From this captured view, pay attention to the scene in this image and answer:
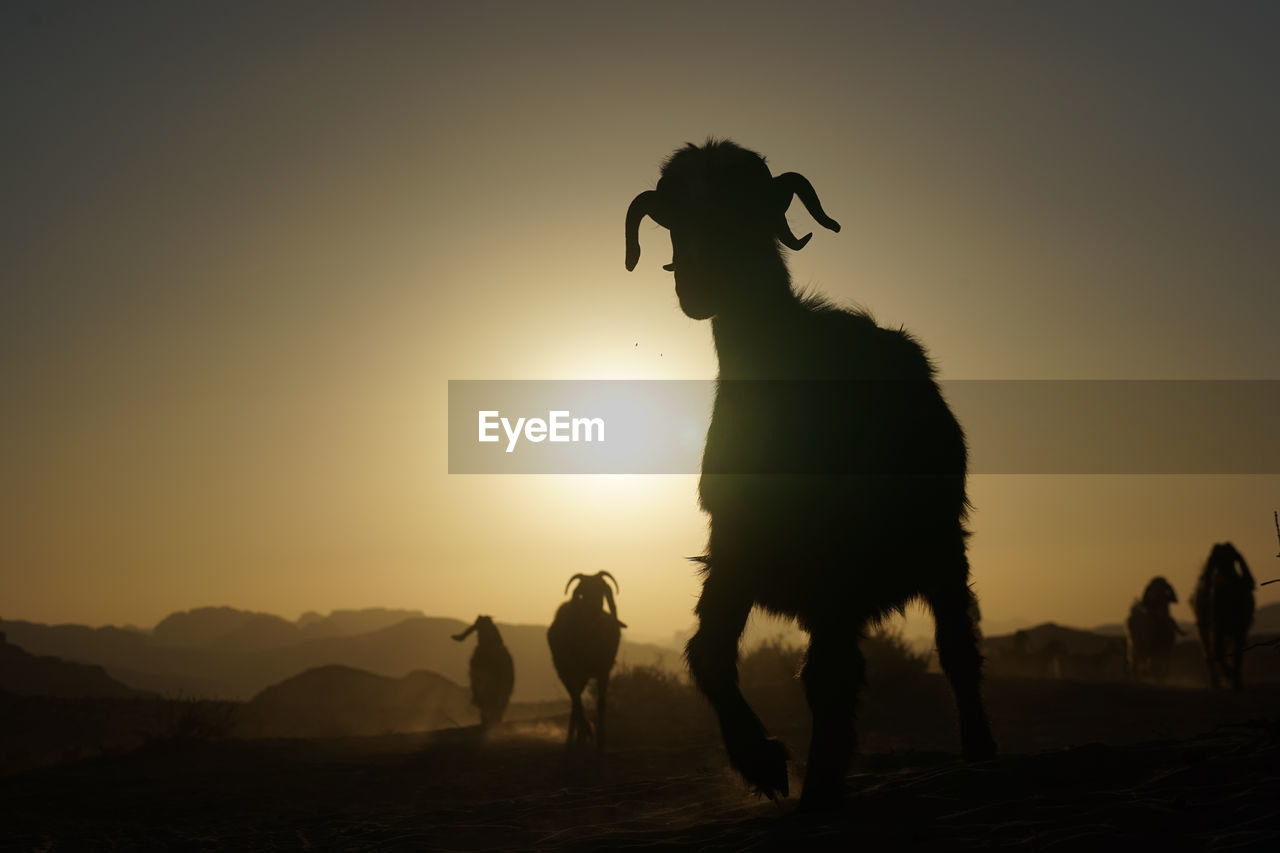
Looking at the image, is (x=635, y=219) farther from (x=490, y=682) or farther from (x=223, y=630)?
(x=223, y=630)

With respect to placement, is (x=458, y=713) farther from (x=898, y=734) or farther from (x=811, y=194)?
(x=811, y=194)

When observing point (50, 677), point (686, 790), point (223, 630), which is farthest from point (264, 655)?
point (686, 790)

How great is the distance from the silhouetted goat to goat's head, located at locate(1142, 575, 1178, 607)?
64.8ft

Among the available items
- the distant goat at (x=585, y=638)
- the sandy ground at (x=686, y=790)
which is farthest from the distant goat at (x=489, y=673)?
the distant goat at (x=585, y=638)

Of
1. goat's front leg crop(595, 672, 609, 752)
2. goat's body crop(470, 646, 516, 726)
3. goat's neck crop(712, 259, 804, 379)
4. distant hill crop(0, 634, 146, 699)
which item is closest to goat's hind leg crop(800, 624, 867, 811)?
goat's neck crop(712, 259, 804, 379)

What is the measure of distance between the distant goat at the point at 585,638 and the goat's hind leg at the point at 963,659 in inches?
295

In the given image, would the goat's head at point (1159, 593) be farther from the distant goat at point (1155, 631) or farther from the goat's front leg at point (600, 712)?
the goat's front leg at point (600, 712)

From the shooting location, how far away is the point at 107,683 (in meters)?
39.0

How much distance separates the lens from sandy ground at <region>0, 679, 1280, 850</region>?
4.06 m

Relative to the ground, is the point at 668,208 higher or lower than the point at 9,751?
higher

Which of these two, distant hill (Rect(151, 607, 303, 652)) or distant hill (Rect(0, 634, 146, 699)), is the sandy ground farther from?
distant hill (Rect(151, 607, 303, 652))

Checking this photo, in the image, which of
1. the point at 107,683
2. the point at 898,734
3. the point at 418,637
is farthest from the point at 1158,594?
the point at 418,637

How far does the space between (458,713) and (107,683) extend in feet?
45.0

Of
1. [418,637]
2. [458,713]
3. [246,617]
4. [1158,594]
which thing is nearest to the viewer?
[1158,594]
